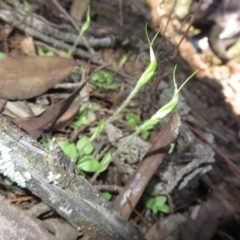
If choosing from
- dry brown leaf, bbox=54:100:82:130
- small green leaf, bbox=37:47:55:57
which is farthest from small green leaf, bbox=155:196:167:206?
small green leaf, bbox=37:47:55:57

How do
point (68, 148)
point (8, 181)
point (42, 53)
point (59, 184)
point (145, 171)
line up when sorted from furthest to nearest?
point (42, 53), point (68, 148), point (145, 171), point (8, 181), point (59, 184)

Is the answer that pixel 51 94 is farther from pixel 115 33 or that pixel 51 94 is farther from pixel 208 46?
pixel 208 46

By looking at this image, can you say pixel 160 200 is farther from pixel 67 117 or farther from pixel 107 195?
pixel 67 117

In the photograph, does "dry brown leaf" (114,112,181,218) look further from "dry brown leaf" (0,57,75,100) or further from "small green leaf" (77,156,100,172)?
"dry brown leaf" (0,57,75,100)

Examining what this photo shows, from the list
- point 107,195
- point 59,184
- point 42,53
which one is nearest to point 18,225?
point 59,184

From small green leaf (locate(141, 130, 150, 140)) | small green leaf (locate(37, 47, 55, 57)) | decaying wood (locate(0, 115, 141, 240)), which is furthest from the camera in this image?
small green leaf (locate(37, 47, 55, 57))

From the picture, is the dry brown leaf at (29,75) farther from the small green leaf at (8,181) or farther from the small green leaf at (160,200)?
the small green leaf at (160,200)
